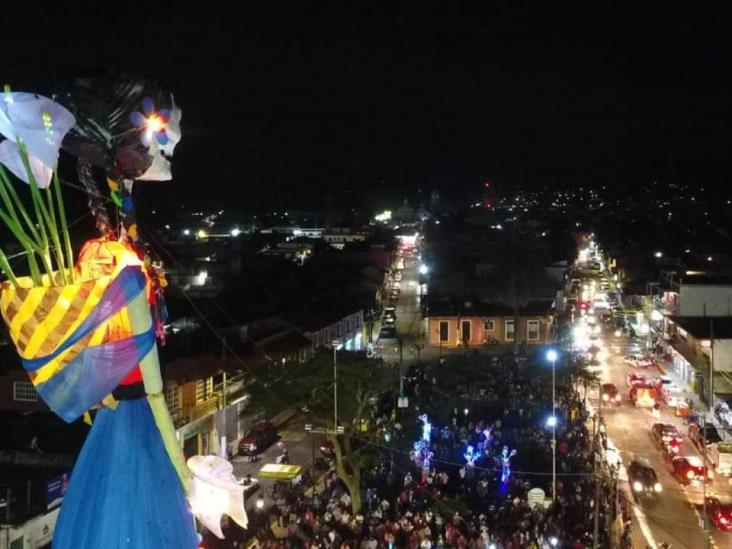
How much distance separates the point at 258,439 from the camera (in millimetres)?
20938

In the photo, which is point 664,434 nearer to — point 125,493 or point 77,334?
point 125,493

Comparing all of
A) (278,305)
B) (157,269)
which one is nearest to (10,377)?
(157,269)

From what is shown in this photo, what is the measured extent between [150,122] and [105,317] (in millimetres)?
1324

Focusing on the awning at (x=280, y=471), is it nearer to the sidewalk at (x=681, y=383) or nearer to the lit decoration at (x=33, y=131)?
the sidewalk at (x=681, y=383)

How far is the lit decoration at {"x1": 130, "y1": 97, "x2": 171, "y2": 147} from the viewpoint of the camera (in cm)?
507

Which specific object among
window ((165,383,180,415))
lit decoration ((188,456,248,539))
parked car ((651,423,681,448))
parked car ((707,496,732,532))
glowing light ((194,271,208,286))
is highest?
glowing light ((194,271,208,286))

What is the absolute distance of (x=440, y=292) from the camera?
47.8m

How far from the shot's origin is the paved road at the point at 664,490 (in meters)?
15.4

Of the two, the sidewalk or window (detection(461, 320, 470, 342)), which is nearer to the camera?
the sidewalk

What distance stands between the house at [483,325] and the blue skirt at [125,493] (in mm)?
34677

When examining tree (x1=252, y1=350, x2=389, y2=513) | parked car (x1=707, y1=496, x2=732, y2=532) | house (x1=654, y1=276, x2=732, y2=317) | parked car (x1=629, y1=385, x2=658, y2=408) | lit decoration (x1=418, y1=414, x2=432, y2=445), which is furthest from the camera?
house (x1=654, y1=276, x2=732, y2=317)

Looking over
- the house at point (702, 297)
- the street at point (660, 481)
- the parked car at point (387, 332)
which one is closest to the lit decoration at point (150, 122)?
the street at point (660, 481)

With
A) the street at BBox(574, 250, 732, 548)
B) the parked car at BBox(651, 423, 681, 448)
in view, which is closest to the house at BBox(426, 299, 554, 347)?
the street at BBox(574, 250, 732, 548)

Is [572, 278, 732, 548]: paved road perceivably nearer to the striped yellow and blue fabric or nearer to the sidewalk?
the sidewalk
